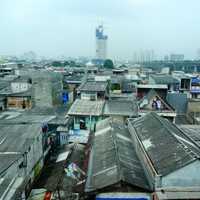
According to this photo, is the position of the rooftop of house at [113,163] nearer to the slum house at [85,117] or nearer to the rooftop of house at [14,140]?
the rooftop of house at [14,140]

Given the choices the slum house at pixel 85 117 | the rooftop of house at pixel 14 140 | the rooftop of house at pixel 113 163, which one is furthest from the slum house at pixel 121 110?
the rooftop of house at pixel 14 140

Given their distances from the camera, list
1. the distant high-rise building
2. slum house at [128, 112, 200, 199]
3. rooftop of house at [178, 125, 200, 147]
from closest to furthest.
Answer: slum house at [128, 112, 200, 199], rooftop of house at [178, 125, 200, 147], the distant high-rise building

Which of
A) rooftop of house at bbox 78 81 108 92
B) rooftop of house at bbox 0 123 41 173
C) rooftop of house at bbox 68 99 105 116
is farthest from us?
rooftop of house at bbox 78 81 108 92

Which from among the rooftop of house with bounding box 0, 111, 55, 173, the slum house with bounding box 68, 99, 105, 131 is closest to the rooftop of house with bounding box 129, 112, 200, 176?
the slum house with bounding box 68, 99, 105, 131

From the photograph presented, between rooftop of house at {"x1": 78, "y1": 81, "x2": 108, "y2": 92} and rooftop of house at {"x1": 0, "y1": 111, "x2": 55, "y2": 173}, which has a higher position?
rooftop of house at {"x1": 78, "y1": 81, "x2": 108, "y2": 92}

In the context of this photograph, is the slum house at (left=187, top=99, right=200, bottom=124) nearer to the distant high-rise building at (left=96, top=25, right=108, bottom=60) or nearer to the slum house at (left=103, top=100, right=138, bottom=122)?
the slum house at (left=103, top=100, right=138, bottom=122)

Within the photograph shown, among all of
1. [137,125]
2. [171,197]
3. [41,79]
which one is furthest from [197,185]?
[41,79]

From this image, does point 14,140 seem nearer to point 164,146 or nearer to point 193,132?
point 164,146
